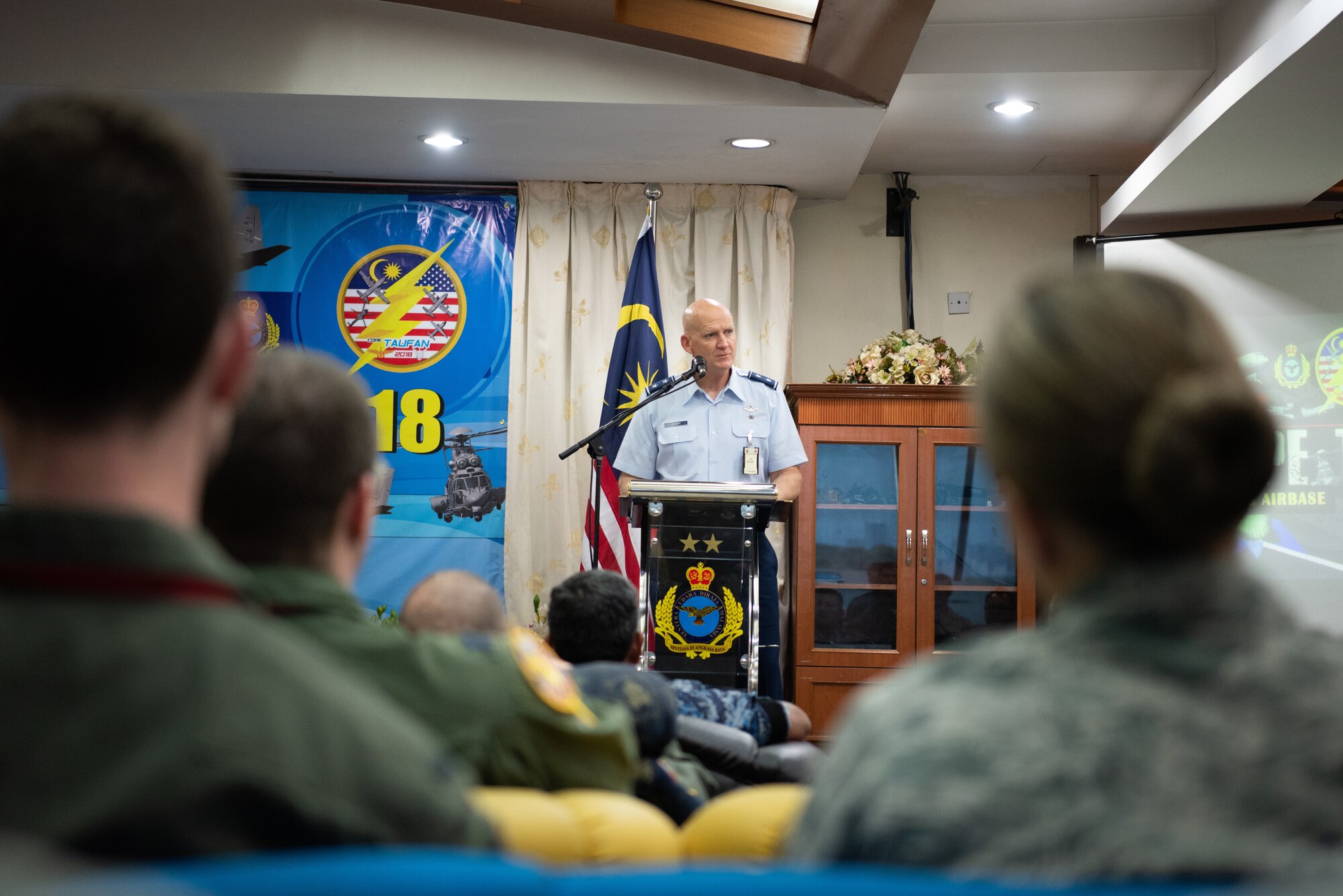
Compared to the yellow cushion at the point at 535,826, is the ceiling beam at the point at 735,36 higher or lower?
higher

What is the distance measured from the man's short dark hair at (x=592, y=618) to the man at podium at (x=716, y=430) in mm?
2384

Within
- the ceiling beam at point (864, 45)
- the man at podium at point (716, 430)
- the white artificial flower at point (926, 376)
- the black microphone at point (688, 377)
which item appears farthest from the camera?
the white artificial flower at point (926, 376)

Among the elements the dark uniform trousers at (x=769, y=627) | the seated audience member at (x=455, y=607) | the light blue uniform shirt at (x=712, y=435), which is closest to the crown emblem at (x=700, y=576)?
the dark uniform trousers at (x=769, y=627)

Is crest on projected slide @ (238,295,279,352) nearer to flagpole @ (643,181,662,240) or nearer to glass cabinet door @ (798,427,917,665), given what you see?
flagpole @ (643,181,662,240)

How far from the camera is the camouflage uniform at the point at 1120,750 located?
2.09ft

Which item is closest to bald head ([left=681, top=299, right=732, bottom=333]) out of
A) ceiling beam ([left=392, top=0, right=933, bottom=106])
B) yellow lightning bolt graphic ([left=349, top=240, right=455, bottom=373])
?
ceiling beam ([left=392, top=0, right=933, bottom=106])

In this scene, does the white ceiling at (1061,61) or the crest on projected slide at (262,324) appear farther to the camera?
the crest on projected slide at (262,324)

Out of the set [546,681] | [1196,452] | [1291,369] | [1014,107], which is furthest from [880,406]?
[1196,452]

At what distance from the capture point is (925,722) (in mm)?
687

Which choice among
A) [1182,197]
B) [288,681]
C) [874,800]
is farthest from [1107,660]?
[1182,197]

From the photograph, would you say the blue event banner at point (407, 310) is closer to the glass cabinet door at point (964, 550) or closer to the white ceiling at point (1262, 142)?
the glass cabinet door at point (964, 550)

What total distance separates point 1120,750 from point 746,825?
0.45 metres

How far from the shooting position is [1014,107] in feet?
15.2

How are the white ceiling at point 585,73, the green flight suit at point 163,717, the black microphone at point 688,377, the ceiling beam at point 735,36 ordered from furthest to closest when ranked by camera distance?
the white ceiling at point 585,73 < the ceiling beam at point 735,36 < the black microphone at point 688,377 < the green flight suit at point 163,717
